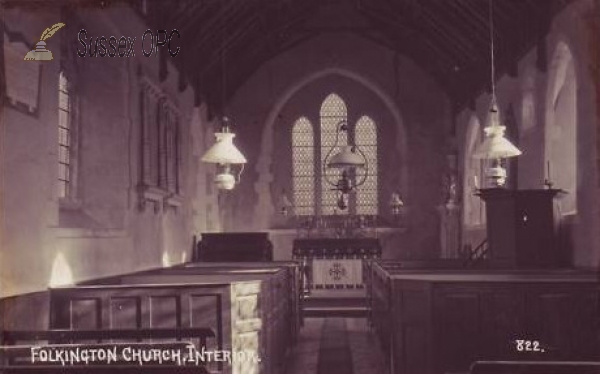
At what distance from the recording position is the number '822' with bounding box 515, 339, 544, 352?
4773mm

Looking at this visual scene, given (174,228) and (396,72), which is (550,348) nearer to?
(174,228)

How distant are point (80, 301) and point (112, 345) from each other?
1.94 meters

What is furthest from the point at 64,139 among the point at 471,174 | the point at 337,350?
the point at 471,174

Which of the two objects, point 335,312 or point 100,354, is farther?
point 335,312

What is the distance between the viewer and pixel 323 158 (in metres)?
16.2

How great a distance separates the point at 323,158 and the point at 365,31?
2.73 m

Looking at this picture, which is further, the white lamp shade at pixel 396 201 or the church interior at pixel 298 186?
the white lamp shade at pixel 396 201

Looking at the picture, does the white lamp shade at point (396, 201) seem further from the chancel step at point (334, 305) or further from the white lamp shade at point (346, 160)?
the white lamp shade at point (346, 160)

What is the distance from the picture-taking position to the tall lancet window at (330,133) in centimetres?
1606

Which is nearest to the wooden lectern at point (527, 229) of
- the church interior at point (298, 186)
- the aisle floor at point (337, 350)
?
the church interior at point (298, 186)

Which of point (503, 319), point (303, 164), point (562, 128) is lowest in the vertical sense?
point (503, 319)

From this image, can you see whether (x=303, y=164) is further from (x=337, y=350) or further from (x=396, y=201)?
(x=337, y=350)

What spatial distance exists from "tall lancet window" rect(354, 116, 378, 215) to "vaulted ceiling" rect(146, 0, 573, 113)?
1671 millimetres

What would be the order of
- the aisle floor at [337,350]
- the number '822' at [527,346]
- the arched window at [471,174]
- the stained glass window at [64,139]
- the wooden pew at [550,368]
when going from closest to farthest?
the wooden pew at [550,368] < the number '822' at [527,346] < the aisle floor at [337,350] < the stained glass window at [64,139] < the arched window at [471,174]
